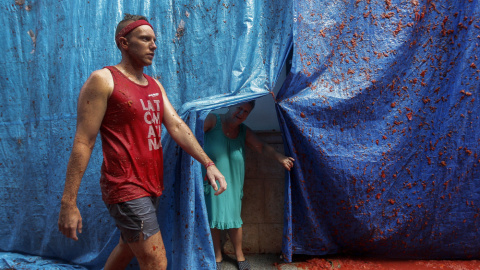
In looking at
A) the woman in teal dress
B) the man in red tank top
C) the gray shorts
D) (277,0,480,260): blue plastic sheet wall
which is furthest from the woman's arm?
the gray shorts

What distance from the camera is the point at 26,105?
2777 mm

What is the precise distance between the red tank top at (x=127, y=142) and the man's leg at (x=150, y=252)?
A: 25 cm

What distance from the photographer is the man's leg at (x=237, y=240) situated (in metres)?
2.89

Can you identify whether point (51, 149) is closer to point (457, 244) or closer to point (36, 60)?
point (36, 60)

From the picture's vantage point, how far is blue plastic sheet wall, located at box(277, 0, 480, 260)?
8.34 ft

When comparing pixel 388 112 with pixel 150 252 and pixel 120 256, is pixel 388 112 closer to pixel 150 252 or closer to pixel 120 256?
pixel 150 252

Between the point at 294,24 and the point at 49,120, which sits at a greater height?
the point at 294,24

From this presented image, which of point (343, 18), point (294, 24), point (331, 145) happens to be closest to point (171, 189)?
point (331, 145)

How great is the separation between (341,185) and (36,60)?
253 centimetres

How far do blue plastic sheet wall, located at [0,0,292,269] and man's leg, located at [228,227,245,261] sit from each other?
43 centimetres

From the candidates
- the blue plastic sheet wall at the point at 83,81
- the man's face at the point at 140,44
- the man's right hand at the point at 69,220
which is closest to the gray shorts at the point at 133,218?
the man's right hand at the point at 69,220

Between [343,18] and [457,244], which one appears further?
[457,244]

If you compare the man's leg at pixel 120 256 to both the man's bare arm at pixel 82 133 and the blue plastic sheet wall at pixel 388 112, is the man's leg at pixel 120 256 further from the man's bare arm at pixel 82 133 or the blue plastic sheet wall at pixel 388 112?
the blue plastic sheet wall at pixel 388 112

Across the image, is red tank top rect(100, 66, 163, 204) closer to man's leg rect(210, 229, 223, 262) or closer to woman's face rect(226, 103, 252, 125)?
woman's face rect(226, 103, 252, 125)
